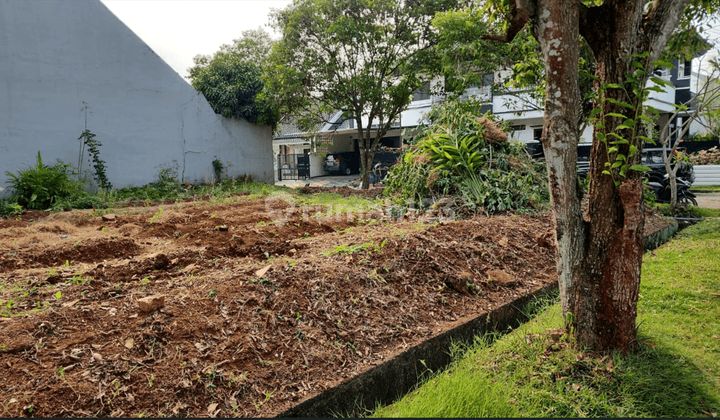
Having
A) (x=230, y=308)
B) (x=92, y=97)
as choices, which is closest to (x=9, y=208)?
(x=92, y=97)

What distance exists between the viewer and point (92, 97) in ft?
33.7

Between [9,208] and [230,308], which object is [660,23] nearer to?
[230,308]

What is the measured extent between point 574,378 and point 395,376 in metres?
0.99

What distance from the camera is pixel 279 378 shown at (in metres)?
2.25

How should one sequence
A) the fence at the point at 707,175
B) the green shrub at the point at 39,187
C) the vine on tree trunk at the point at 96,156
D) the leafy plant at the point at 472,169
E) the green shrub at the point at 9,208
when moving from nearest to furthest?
the leafy plant at the point at 472,169 → the green shrub at the point at 9,208 → the green shrub at the point at 39,187 → the vine on tree trunk at the point at 96,156 → the fence at the point at 707,175

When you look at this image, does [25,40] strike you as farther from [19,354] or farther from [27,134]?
[19,354]

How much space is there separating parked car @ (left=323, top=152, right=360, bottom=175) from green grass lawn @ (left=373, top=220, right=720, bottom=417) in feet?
80.0

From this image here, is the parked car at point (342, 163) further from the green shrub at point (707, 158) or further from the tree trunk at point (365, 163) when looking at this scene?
the green shrub at point (707, 158)

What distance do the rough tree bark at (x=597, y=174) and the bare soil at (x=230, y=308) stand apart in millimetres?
850

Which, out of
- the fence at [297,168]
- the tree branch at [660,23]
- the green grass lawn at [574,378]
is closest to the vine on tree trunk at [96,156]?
the green grass lawn at [574,378]

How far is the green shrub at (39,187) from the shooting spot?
8.20 meters

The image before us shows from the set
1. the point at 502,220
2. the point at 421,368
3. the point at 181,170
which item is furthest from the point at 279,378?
the point at 181,170

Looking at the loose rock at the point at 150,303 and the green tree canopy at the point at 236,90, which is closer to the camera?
the loose rock at the point at 150,303

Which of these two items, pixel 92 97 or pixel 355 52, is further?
pixel 355 52
